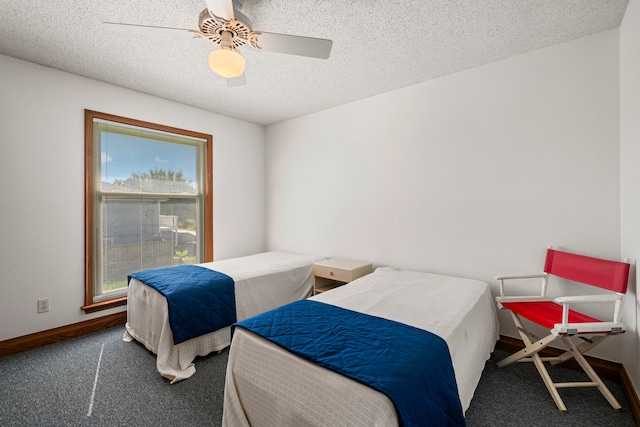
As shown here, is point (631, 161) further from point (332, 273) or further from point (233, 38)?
point (233, 38)

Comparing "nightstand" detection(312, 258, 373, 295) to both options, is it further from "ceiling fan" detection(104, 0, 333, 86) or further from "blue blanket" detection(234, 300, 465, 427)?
"ceiling fan" detection(104, 0, 333, 86)

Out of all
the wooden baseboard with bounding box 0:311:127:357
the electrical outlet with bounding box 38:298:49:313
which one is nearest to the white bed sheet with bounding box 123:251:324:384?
the wooden baseboard with bounding box 0:311:127:357

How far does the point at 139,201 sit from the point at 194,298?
1587 mm

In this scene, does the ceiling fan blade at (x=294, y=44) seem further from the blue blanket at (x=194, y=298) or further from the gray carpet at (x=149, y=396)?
the gray carpet at (x=149, y=396)

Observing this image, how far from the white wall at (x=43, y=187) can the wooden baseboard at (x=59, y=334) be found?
0.05 m

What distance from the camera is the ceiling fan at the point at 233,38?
1626 mm

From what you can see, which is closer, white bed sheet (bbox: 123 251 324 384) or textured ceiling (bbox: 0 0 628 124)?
textured ceiling (bbox: 0 0 628 124)

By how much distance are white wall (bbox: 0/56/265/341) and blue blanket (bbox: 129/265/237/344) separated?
0.72 meters

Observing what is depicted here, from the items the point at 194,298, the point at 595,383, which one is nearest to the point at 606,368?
the point at 595,383

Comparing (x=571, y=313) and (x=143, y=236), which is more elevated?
(x=143, y=236)

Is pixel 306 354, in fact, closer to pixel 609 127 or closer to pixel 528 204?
pixel 528 204

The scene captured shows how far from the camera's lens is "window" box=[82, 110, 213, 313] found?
2.86 metres

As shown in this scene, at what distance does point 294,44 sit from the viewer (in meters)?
1.76

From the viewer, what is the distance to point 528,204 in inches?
90.9
